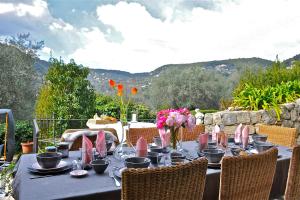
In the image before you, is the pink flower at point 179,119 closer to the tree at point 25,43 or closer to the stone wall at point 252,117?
the stone wall at point 252,117

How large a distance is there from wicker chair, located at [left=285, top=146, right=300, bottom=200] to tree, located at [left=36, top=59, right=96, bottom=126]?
6.28 metres

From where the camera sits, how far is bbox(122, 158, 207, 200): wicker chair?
4.25 ft

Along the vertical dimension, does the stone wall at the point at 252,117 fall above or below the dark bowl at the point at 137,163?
above

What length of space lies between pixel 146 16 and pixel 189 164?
1073 centimetres

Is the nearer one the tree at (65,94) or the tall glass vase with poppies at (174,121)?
the tall glass vase with poppies at (174,121)

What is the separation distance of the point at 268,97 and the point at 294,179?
10.9 feet

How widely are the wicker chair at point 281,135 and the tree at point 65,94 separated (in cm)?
525

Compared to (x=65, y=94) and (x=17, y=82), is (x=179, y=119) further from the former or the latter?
(x=17, y=82)

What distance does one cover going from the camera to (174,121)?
2256mm

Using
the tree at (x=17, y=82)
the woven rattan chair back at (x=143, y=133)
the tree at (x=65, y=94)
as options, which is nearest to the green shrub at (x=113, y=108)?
the tree at (x=65, y=94)

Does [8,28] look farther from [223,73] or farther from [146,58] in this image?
[223,73]

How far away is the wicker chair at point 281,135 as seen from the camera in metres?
3.01

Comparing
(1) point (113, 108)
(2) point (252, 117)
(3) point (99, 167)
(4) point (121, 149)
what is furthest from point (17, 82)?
(3) point (99, 167)

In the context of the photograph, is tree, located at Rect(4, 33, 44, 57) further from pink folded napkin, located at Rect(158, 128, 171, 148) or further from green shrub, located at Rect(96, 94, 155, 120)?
pink folded napkin, located at Rect(158, 128, 171, 148)
